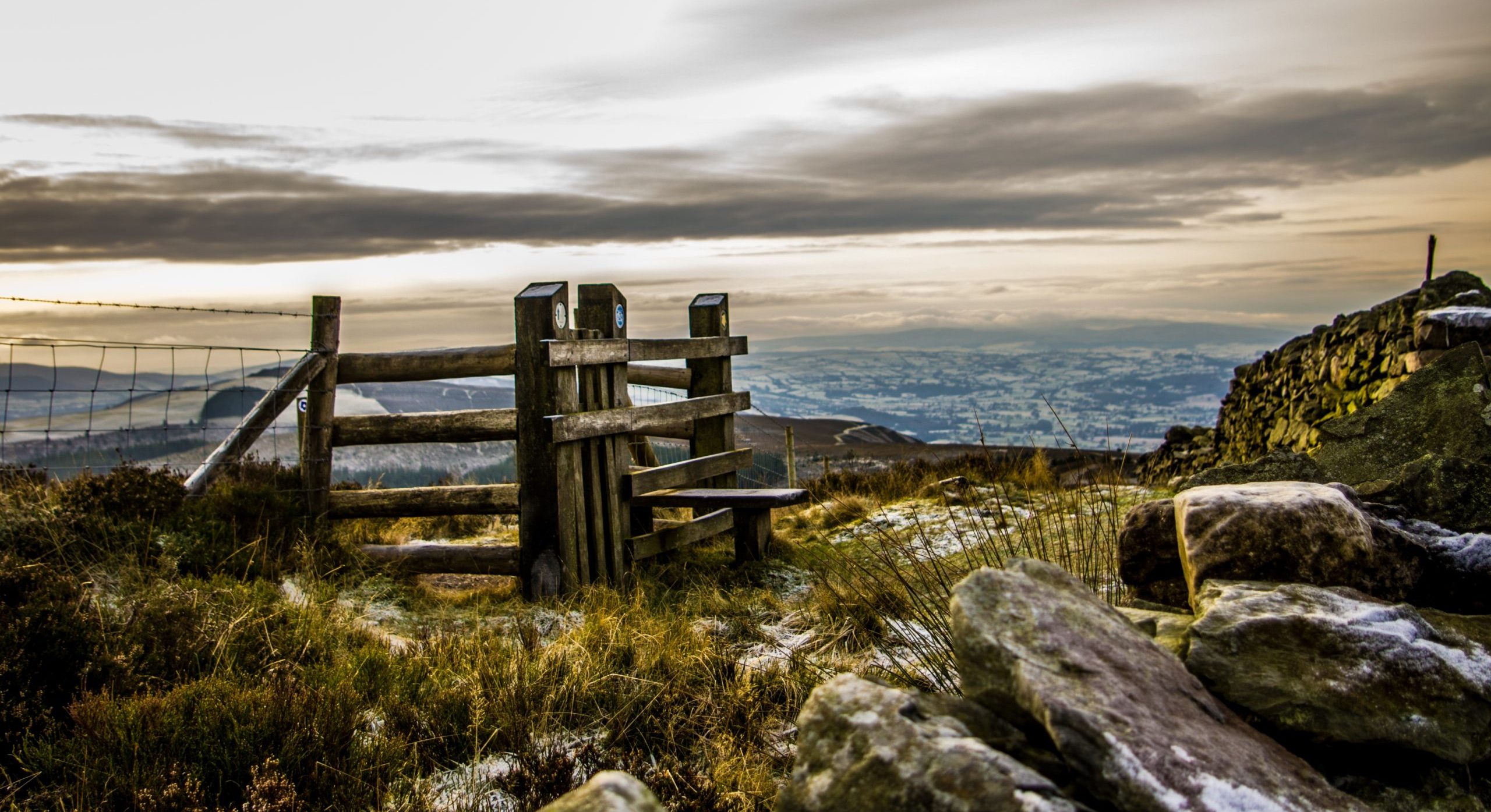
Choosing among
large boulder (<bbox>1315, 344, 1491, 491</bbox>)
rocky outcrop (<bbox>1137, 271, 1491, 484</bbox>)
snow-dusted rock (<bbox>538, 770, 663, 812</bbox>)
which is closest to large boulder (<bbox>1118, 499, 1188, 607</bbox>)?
large boulder (<bbox>1315, 344, 1491, 491</bbox>)

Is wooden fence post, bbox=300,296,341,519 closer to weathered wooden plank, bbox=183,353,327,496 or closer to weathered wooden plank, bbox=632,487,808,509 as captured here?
weathered wooden plank, bbox=183,353,327,496

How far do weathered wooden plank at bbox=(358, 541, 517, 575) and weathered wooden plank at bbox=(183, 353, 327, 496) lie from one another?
3.93 ft

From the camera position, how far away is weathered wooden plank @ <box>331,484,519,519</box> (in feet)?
24.8

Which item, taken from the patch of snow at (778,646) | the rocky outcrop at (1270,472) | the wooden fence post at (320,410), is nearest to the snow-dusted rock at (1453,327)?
the rocky outcrop at (1270,472)

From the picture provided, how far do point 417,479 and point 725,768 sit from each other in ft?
46.8

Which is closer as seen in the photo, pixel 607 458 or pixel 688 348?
pixel 607 458

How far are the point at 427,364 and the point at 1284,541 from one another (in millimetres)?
6100

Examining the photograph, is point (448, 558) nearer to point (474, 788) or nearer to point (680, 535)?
point (680, 535)

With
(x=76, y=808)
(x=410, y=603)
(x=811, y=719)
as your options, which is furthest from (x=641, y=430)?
(x=811, y=719)

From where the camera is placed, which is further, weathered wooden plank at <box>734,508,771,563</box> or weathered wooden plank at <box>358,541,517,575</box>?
weathered wooden plank at <box>734,508,771,563</box>

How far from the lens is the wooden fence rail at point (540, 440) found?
285 inches

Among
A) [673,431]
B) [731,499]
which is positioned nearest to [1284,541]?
[731,499]

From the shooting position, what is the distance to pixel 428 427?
7582 mm

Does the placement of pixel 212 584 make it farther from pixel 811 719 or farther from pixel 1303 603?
pixel 1303 603
